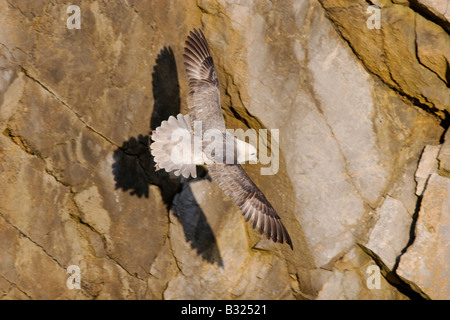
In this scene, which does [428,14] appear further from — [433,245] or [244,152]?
[433,245]

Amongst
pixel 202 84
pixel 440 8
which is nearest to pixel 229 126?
pixel 202 84

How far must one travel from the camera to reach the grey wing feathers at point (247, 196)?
205 inches

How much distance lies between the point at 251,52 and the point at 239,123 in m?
0.76

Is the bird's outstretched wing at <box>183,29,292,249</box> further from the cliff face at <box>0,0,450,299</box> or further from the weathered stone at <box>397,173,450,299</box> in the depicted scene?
the weathered stone at <box>397,173,450,299</box>

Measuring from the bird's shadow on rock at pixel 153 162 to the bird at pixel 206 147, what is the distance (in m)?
0.32

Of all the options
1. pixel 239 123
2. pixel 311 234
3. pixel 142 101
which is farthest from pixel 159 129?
pixel 311 234

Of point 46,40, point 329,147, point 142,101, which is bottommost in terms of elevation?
point 329,147

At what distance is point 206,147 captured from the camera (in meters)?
5.43

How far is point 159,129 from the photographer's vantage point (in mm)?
5543

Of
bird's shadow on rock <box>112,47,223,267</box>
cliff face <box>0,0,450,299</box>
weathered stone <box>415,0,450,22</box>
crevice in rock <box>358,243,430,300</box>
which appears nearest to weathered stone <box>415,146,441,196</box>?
cliff face <box>0,0,450,299</box>

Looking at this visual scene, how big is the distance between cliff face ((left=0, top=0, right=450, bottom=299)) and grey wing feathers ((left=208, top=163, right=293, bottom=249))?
0.84 m

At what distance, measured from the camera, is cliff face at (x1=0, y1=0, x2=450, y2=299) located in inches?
223

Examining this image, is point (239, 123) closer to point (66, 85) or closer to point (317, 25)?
point (317, 25)

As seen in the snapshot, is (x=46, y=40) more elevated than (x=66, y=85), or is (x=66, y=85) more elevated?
(x=46, y=40)
